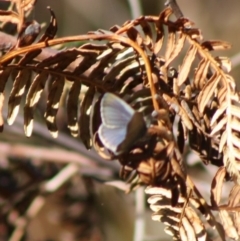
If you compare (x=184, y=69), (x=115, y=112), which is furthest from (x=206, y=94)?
(x=115, y=112)

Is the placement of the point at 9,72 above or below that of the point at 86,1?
above

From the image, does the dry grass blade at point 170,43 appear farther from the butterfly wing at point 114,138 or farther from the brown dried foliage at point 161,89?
the butterfly wing at point 114,138

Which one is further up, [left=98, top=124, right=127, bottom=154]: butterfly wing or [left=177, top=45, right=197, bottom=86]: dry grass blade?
[left=177, top=45, right=197, bottom=86]: dry grass blade

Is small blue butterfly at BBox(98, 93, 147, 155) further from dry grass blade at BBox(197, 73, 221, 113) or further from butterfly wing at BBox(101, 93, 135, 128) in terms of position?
dry grass blade at BBox(197, 73, 221, 113)

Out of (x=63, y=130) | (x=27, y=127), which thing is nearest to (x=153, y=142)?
(x=27, y=127)

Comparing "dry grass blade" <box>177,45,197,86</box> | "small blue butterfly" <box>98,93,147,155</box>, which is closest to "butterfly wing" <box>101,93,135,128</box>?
"small blue butterfly" <box>98,93,147,155</box>

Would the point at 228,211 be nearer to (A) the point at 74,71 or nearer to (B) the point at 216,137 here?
(B) the point at 216,137

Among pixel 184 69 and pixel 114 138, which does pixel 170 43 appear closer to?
pixel 184 69
